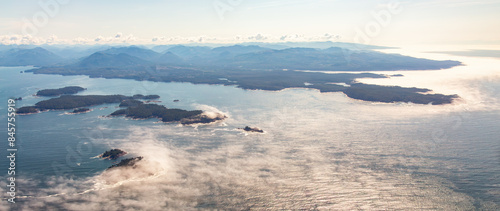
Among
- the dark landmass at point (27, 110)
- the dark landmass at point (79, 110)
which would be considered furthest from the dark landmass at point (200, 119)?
the dark landmass at point (27, 110)

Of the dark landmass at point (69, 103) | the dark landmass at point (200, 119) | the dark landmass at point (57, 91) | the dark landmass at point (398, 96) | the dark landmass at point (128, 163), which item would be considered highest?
the dark landmass at point (398, 96)

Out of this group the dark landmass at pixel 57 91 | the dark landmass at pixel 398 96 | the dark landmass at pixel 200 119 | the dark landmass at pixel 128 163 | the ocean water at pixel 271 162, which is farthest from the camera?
the dark landmass at pixel 57 91

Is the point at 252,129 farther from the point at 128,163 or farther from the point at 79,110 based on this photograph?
the point at 79,110

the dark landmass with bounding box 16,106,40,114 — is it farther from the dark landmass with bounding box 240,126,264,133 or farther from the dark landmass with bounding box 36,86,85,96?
the dark landmass with bounding box 240,126,264,133

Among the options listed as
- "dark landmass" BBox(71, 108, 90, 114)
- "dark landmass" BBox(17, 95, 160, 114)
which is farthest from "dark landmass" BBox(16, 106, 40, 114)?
"dark landmass" BBox(71, 108, 90, 114)

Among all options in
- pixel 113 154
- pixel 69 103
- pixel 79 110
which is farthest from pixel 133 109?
pixel 113 154

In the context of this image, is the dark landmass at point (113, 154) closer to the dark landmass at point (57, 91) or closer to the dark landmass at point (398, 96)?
the dark landmass at point (398, 96)

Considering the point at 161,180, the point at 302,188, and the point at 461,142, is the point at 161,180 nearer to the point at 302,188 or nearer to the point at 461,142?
the point at 302,188

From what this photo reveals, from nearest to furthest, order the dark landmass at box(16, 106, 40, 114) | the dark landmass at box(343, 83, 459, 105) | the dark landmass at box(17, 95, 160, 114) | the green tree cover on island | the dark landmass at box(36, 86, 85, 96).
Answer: the green tree cover on island < the dark landmass at box(16, 106, 40, 114) < the dark landmass at box(17, 95, 160, 114) < the dark landmass at box(343, 83, 459, 105) < the dark landmass at box(36, 86, 85, 96)
